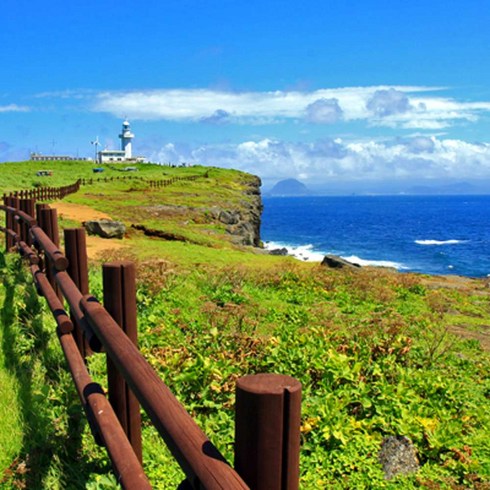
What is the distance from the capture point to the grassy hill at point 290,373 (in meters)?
4.33

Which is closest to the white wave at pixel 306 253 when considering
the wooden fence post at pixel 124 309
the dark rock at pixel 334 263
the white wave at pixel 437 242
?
the white wave at pixel 437 242

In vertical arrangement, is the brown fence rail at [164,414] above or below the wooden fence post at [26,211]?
below

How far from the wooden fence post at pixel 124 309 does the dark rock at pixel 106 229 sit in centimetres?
1661

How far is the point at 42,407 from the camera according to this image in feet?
15.6

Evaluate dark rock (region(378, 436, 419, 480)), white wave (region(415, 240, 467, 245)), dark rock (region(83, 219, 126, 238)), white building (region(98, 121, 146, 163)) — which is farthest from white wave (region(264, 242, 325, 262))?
white building (region(98, 121, 146, 163))

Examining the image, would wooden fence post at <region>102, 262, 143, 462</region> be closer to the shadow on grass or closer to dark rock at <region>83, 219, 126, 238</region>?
the shadow on grass

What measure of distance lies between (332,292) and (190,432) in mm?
9978

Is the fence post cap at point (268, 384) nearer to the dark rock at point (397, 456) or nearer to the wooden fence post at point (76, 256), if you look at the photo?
the dark rock at point (397, 456)

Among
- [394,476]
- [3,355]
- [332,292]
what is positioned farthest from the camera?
[332,292]

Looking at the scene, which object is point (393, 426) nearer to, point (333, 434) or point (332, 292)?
point (333, 434)

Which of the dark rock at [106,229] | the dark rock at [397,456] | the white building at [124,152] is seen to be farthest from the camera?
the white building at [124,152]

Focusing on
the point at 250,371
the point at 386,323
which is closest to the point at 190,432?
the point at 250,371

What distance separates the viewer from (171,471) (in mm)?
4113

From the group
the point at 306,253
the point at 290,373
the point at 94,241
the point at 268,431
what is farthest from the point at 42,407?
the point at 306,253
